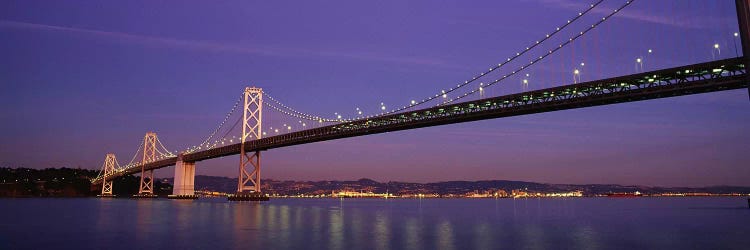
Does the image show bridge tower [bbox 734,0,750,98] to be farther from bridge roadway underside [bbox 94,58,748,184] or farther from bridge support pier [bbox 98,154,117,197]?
bridge support pier [bbox 98,154,117,197]

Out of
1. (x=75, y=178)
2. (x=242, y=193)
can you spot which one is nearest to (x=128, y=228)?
(x=242, y=193)

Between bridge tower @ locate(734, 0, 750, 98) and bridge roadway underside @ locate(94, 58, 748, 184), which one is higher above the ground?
bridge roadway underside @ locate(94, 58, 748, 184)

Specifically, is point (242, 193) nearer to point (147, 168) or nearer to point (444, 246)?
point (147, 168)

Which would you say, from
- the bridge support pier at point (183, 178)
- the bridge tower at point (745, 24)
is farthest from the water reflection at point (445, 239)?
the bridge support pier at point (183, 178)

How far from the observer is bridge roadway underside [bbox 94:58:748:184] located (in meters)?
29.4

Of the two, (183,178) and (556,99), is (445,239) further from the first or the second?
(183,178)

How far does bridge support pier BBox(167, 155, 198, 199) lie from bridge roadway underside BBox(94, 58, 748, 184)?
15.1m

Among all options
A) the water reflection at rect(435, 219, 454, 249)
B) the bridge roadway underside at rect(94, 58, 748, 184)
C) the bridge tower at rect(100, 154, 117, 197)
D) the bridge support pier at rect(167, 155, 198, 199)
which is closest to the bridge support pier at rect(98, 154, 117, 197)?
the bridge tower at rect(100, 154, 117, 197)

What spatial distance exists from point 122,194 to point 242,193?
64856 mm

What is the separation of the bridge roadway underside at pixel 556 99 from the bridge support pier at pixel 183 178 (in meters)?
15.1

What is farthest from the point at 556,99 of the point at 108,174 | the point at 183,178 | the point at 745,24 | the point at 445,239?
the point at 108,174

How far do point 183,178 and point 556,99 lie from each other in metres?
46.4

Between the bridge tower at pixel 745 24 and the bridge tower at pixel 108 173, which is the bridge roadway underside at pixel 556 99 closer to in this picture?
the bridge tower at pixel 745 24

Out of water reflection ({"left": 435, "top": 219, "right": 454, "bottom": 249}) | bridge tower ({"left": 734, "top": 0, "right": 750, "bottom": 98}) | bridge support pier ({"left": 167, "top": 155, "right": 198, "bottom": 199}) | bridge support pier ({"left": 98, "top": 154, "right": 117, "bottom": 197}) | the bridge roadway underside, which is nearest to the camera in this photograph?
bridge tower ({"left": 734, "top": 0, "right": 750, "bottom": 98})
